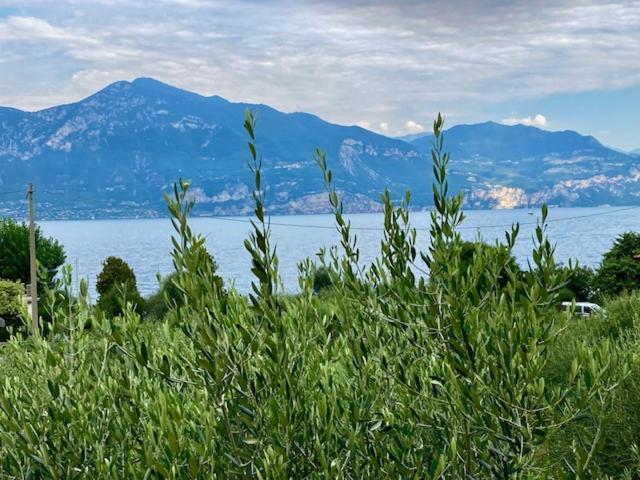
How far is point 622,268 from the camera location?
4047 cm

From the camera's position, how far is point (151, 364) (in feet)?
18.2

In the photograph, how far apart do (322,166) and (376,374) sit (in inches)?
65.4

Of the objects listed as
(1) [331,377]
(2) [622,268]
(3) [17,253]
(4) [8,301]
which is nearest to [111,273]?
(4) [8,301]

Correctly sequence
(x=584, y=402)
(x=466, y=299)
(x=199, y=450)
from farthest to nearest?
(x=466, y=299) → (x=584, y=402) → (x=199, y=450)

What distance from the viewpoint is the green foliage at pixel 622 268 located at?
40312mm

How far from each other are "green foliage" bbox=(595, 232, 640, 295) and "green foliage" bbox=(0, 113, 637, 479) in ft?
119

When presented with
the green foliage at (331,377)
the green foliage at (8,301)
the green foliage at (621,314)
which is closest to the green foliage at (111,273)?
the green foliage at (8,301)

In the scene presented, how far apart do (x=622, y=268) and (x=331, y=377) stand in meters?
37.2

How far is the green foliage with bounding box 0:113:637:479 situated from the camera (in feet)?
16.9

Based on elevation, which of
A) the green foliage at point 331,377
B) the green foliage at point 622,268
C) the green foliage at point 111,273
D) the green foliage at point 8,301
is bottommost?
the green foliage at point 8,301

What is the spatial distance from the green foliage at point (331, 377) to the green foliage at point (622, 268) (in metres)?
36.3

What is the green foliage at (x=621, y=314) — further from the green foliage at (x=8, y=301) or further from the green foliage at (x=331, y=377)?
the green foliage at (x=8, y=301)

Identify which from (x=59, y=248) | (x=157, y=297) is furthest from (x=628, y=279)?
(x=59, y=248)

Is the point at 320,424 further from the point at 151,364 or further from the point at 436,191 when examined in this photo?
the point at 436,191
